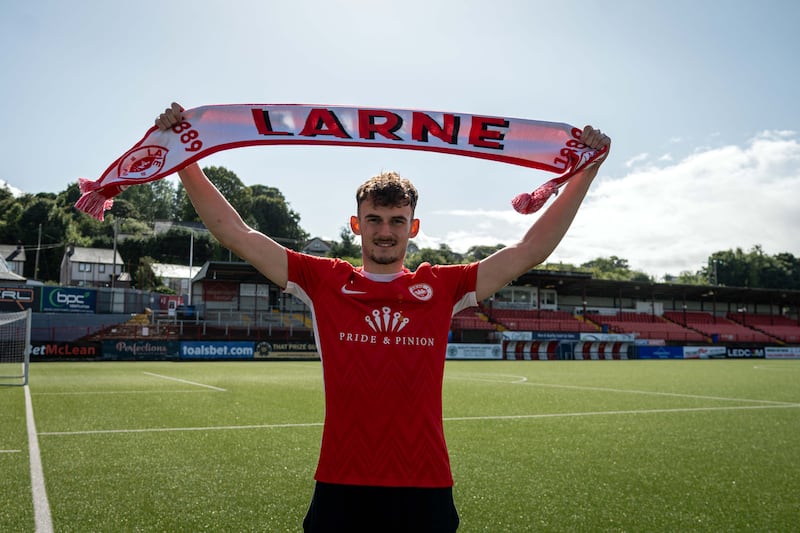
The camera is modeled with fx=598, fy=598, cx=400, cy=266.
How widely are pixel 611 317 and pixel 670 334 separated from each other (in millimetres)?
5456

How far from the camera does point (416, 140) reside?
3283mm

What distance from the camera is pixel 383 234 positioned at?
2.54m

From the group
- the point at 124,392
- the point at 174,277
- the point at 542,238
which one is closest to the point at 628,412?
the point at 542,238

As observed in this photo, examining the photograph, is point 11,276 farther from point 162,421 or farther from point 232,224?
point 232,224

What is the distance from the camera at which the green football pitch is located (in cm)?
468

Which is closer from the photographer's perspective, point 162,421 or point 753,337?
point 162,421

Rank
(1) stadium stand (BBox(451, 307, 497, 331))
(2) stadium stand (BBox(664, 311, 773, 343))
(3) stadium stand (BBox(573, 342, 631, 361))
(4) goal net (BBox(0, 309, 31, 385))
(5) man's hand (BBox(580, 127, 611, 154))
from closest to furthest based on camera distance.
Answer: (5) man's hand (BBox(580, 127, 611, 154)) → (4) goal net (BBox(0, 309, 31, 385)) → (3) stadium stand (BBox(573, 342, 631, 361)) → (1) stadium stand (BBox(451, 307, 497, 331)) → (2) stadium stand (BBox(664, 311, 773, 343))

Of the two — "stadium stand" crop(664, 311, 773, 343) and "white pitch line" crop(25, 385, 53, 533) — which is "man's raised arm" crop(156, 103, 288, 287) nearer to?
"white pitch line" crop(25, 385, 53, 533)

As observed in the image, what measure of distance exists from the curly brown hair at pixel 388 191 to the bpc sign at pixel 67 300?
4420cm

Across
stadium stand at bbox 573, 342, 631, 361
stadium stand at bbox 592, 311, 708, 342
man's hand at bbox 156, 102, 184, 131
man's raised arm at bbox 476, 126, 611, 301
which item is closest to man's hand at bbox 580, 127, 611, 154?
man's raised arm at bbox 476, 126, 611, 301

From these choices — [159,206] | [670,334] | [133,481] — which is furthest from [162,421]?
[159,206]

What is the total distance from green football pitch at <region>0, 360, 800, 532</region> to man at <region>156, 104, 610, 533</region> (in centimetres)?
240

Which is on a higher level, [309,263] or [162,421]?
[309,263]

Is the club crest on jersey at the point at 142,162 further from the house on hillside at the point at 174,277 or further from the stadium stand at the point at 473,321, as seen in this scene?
the house on hillside at the point at 174,277
